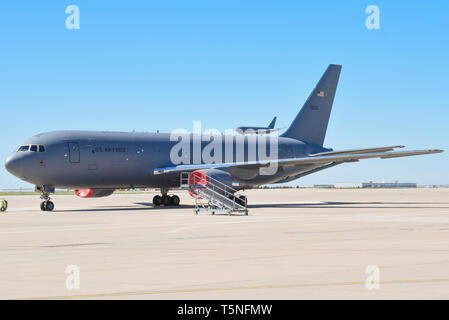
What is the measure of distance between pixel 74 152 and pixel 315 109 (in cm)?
1951

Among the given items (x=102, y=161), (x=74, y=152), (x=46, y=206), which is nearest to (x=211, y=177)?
(x=102, y=161)

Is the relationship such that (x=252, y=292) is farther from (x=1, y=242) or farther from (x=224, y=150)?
(x=224, y=150)

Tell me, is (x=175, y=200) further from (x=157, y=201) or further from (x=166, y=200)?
(x=157, y=201)

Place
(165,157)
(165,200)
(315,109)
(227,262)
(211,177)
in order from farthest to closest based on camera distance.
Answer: (315,109) → (165,200) → (165,157) → (211,177) → (227,262)

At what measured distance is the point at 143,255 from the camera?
1277cm

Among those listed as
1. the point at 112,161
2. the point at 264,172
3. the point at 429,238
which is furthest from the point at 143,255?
the point at 264,172

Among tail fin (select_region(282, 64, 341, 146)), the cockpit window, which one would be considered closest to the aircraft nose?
the cockpit window

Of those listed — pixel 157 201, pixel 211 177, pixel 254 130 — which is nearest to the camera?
pixel 211 177

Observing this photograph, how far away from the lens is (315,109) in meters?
46.3

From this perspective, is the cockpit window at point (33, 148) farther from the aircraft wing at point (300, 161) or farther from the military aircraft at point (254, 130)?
the military aircraft at point (254, 130)
